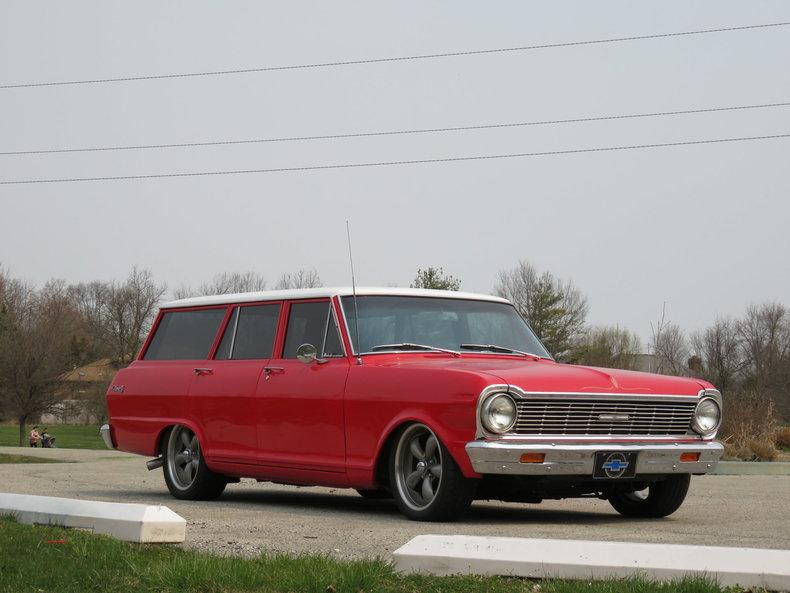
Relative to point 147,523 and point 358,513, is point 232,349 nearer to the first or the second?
point 358,513

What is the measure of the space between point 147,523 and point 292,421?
10.6ft

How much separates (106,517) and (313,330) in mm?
3320

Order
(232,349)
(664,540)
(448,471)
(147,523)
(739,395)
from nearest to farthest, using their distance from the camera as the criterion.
Result: (147,523) → (664,540) → (448,471) → (232,349) → (739,395)

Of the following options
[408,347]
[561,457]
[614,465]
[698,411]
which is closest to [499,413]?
[561,457]

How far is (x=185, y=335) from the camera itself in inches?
488

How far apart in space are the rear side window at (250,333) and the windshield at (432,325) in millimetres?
1010

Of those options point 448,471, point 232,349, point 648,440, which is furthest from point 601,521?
point 232,349

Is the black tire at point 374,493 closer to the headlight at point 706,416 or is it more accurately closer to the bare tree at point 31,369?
the headlight at point 706,416

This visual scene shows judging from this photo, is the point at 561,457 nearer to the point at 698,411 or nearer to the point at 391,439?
the point at 391,439

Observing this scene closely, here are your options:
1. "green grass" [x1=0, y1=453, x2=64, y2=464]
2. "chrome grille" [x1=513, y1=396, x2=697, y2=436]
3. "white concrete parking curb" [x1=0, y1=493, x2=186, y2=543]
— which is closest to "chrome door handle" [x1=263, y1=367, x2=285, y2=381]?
"white concrete parking curb" [x1=0, y1=493, x2=186, y2=543]

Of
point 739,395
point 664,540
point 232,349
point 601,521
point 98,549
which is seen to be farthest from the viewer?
point 739,395

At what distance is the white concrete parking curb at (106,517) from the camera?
7.37 meters

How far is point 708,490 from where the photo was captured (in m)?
14.4

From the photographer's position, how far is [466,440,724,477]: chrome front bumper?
872 centimetres
